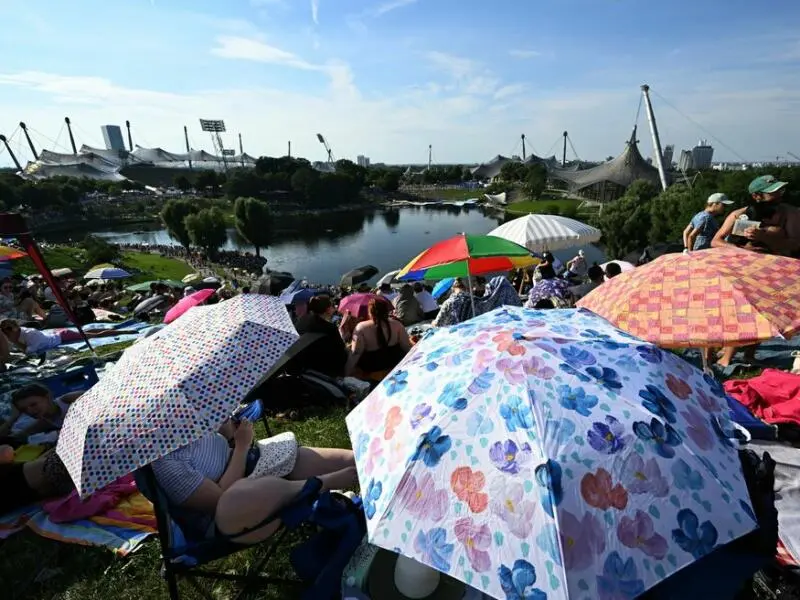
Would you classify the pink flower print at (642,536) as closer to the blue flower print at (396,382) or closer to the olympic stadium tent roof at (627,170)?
the blue flower print at (396,382)

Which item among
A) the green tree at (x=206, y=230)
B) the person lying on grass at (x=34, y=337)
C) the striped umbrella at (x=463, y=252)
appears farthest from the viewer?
the green tree at (x=206, y=230)

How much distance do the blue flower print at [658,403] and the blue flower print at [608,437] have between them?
186 millimetres

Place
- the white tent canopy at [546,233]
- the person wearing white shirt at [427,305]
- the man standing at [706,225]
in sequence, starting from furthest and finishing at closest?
the person wearing white shirt at [427,305] → the white tent canopy at [546,233] → the man standing at [706,225]

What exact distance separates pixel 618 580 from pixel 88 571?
120 inches

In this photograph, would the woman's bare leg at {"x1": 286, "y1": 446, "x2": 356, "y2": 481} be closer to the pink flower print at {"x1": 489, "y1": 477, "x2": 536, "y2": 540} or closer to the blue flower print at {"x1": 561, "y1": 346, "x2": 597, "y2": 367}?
the pink flower print at {"x1": 489, "y1": 477, "x2": 536, "y2": 540}

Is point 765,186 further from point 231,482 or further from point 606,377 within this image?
point 231,482

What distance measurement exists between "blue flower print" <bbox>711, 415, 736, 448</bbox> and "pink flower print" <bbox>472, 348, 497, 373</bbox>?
93 cm

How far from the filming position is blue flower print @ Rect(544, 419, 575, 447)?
1.56 m

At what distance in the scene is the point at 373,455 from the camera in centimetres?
186

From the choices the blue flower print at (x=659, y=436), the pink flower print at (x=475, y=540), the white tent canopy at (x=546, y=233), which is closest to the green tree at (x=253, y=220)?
the white tent canopy at (x=546, y=233)

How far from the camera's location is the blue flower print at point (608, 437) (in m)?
1.56

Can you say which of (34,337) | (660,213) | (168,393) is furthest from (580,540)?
(660,213)

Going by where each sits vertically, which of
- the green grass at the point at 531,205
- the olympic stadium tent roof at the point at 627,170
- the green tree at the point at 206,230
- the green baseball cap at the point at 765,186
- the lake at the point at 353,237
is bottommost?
the lake at the point at 353,237

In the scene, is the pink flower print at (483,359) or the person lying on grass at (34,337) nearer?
the pink flower print at (483,359)
